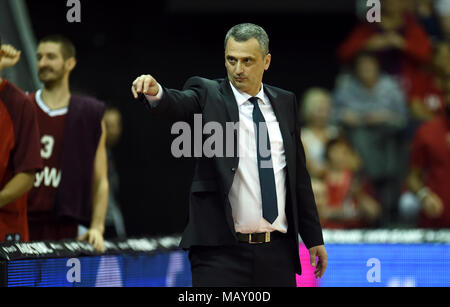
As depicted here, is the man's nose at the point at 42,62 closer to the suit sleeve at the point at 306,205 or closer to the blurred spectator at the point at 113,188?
the blurred spectator at the point at 113,188

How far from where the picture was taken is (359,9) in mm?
9500

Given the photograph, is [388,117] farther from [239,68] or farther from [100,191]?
[239,68]

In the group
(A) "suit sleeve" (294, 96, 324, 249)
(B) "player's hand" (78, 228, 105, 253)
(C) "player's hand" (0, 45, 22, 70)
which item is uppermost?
(C) "player's hand" (0, 45, 22, 70)

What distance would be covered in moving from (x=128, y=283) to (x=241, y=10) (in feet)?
14.6

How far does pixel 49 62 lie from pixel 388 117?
3.92m

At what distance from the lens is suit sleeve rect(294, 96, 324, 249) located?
4199 mm

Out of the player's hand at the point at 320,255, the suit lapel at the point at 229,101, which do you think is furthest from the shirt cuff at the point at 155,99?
the player's hand at the point at 320,255

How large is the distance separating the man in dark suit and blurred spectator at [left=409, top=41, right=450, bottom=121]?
505 cm

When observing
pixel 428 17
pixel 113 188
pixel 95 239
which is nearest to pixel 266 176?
pixel 95 239

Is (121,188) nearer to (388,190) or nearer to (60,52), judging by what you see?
(388,190)

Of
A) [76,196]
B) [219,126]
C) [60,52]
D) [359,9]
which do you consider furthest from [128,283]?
[359,9]

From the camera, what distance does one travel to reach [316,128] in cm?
866

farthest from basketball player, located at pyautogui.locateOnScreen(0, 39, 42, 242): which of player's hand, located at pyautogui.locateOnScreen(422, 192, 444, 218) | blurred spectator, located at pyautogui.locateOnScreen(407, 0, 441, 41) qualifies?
blurred spectator, located at pyautogui.locateOnScreen(407, 0, 441, 41)

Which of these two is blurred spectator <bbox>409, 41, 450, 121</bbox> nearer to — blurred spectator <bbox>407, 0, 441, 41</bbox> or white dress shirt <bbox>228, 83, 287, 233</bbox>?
blurred spectator <bbox>407, 0, 441, 41</bbox>
